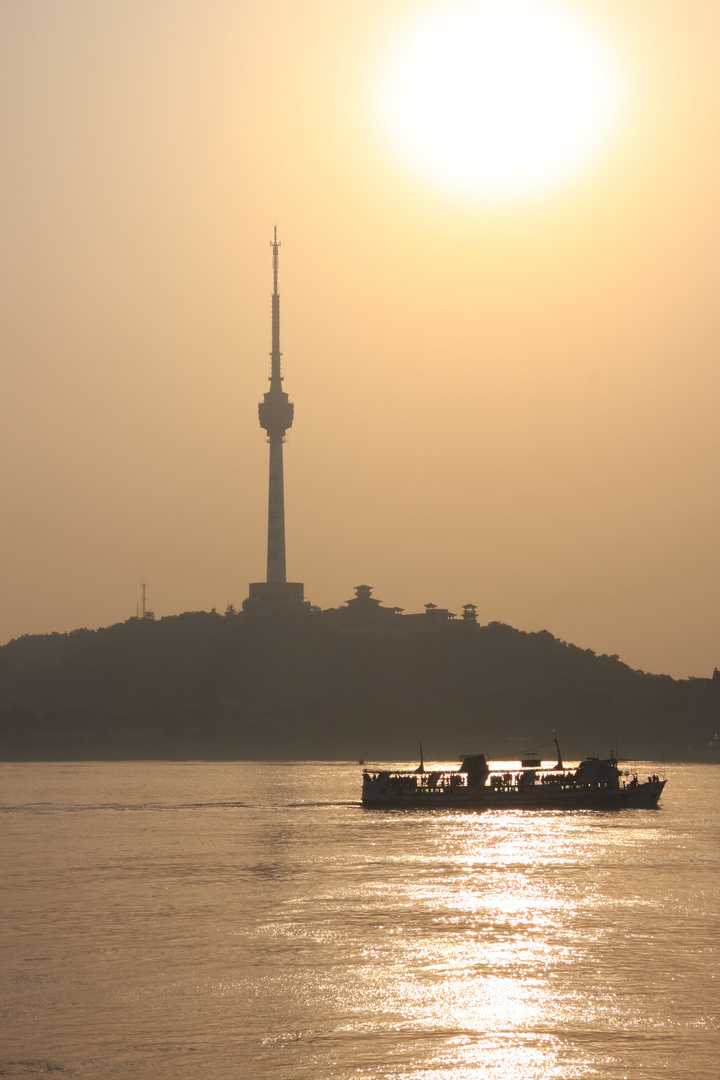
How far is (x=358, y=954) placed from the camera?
191 feet

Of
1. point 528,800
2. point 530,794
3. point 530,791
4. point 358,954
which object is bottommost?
point 358,954

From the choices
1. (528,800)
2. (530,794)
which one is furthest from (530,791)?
(528,800)

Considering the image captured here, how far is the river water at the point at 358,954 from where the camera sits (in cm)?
4375

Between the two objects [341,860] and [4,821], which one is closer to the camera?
[341,860]

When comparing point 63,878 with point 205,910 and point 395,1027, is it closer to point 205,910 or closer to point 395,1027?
point 205,910

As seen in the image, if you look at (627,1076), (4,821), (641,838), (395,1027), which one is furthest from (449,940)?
(4,821)

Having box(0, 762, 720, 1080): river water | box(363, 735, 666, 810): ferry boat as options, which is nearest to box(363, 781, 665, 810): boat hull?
box(363, 735, 666, 810): ferry boat

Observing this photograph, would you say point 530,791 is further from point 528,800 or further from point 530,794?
point 528,800

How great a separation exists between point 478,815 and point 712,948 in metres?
75.6

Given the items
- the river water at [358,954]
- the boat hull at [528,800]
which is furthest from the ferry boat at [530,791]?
the river water at [358,954]

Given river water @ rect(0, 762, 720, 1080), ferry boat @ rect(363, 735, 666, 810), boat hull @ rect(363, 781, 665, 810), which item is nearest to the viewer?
river water @ rect(0, 762, 720, 1080)

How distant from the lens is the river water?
43.8 meters

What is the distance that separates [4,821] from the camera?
121312 mm

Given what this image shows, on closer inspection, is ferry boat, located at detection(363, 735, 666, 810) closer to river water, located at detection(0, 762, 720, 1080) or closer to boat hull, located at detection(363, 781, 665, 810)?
boat hull, located at detection(363, 781, 665, 810)
